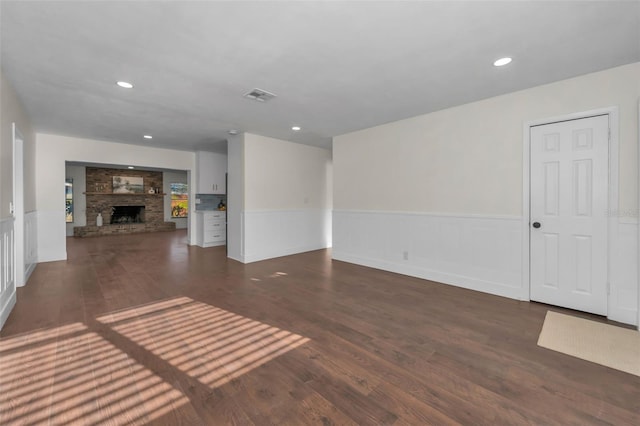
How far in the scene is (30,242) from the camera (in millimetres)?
4680

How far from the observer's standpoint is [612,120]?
9.23 feet

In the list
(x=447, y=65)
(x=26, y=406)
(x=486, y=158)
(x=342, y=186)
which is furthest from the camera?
(x=342, y=186)

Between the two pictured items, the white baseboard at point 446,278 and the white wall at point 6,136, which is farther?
the white baseboard at point 446,278

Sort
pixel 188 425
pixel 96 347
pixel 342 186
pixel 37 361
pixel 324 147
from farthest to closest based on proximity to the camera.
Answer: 1. pixel 324 147
2. pixel 342 186
3. pixel 96 347
4. pixel 37 361
5. pixel 188 425

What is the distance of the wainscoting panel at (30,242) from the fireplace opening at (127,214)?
16.9 feet

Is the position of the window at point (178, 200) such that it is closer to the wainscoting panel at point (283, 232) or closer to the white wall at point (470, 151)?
the wainscoting panel at point (283, 232)

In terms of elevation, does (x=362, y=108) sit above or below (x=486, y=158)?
above

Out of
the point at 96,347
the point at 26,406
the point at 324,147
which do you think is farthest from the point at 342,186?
the point at 26,406

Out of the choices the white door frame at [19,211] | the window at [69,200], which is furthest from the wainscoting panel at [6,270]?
the window at [69,200]

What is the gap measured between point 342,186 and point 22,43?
4.49 meters

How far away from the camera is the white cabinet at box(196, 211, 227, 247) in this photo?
7352mm

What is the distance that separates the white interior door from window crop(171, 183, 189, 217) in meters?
11.5

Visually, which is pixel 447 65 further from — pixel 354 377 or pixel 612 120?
pixel 354 377

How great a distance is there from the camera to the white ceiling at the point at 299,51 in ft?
6.40
